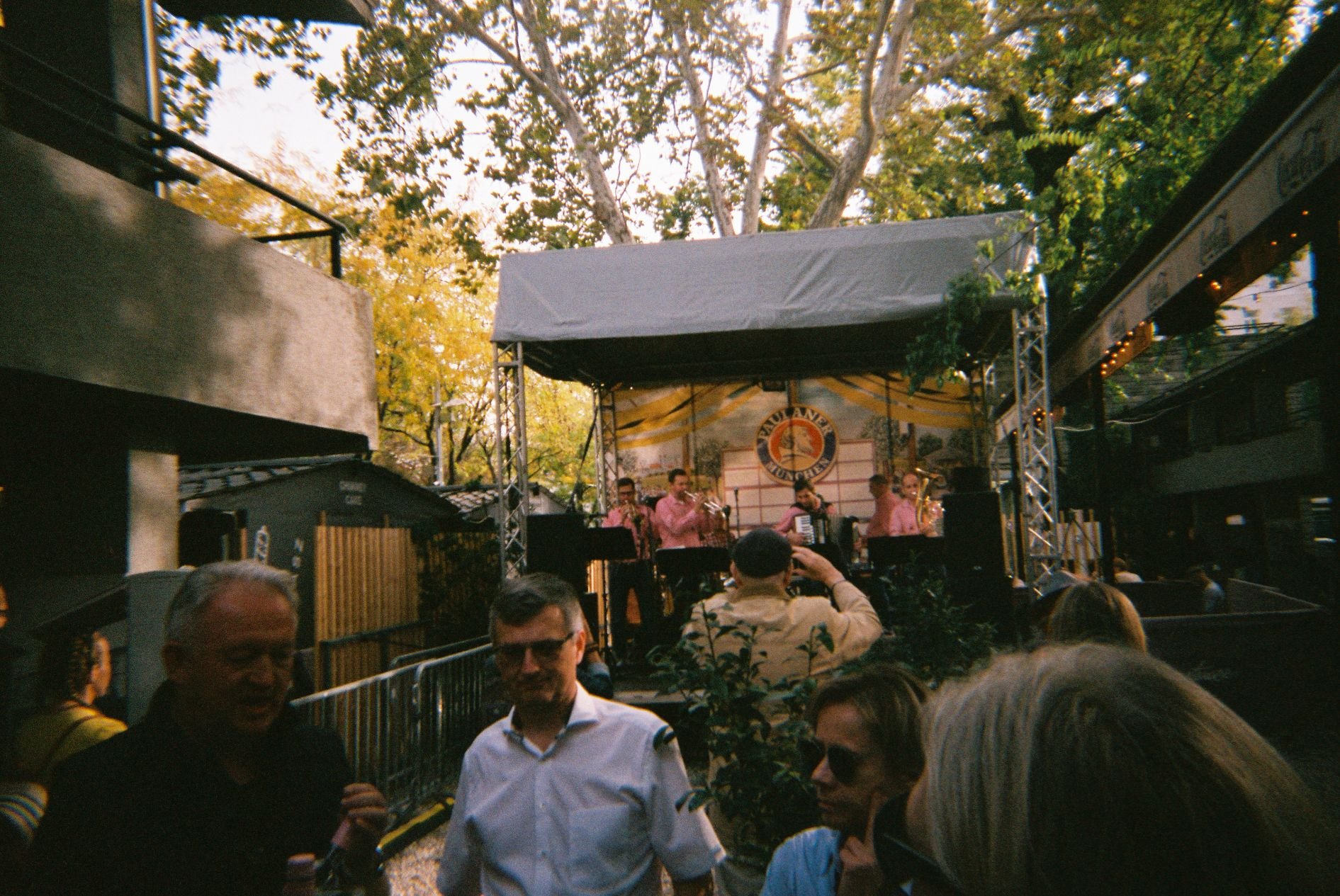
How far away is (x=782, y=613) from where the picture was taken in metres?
3.80

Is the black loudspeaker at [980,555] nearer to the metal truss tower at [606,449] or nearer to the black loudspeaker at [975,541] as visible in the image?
the black loudspeaker at [975,541]

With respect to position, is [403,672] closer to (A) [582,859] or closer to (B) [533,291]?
(B) [533,291]

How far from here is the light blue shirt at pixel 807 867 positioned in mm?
1972

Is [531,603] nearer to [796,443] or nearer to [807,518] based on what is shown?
[807,518]

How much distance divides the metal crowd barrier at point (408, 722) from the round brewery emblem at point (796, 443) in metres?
5.99

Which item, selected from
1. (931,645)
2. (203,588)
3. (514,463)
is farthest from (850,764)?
(514,463)

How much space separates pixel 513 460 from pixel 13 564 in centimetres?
610

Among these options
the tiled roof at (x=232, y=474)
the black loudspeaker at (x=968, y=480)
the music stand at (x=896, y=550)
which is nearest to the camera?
the music stand at (x=896, y=550)

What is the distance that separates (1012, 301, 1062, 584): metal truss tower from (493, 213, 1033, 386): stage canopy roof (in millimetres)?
448

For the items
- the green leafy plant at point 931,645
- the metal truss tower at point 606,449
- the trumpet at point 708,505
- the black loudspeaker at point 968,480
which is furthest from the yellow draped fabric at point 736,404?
the green leafy plant at point 931,645

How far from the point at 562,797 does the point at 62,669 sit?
7.13 ft

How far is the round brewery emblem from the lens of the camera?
13.9m

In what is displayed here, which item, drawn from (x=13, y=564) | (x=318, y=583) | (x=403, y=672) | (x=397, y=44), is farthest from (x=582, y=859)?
(x=397, y=44)

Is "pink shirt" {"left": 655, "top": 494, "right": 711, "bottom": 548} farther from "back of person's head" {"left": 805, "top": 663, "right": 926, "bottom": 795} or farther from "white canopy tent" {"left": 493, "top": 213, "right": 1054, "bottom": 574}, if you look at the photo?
"back of person's head" {"left": 805, "top": 663, "right": 926, "bottom": 795}
